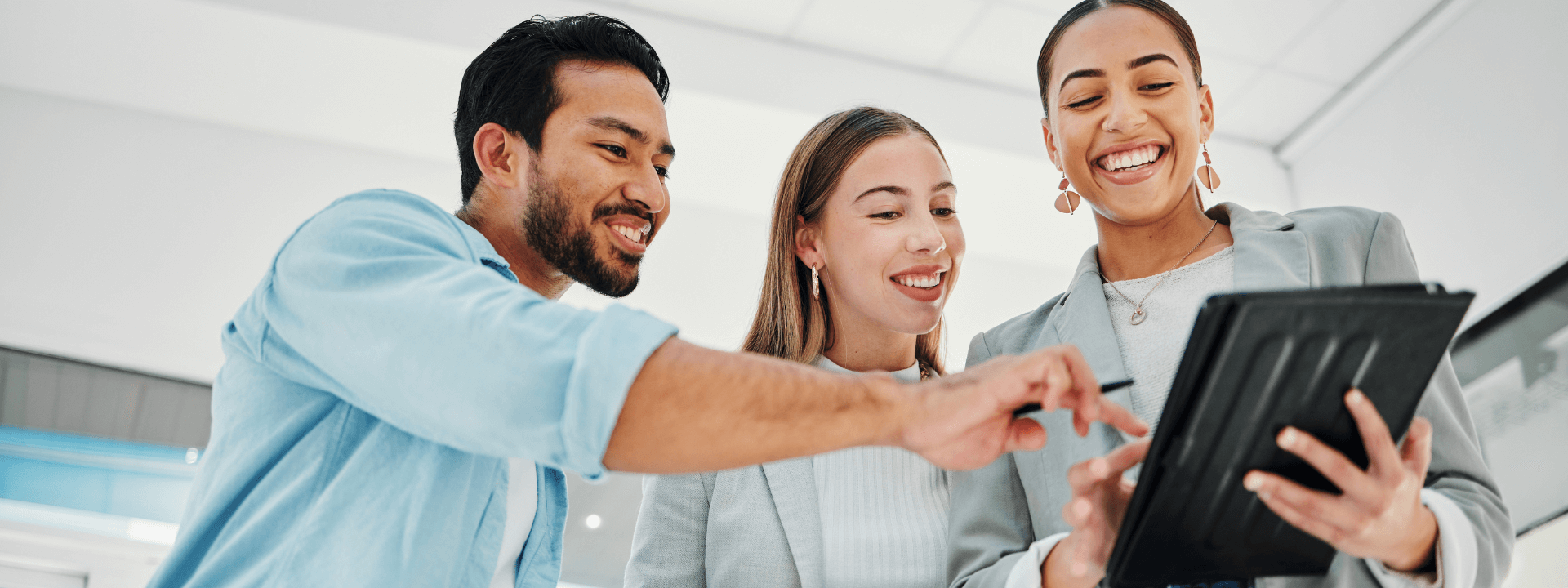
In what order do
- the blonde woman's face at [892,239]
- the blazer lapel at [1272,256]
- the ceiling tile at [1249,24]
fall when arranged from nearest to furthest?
1. the blazer lapel at [1272,256]
2. the blonde woman's face at [892,239]
3. the ceiling tile at [1249,24]

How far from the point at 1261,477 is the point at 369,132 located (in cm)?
362

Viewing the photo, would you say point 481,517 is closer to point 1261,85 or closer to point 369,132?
point 369,132

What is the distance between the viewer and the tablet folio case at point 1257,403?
2.52 ft

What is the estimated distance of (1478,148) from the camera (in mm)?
3535

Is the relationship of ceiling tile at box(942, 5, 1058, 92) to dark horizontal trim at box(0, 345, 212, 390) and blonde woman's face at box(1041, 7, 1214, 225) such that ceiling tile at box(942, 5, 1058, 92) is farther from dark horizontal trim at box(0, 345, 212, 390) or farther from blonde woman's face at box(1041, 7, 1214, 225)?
dark horizontal trim at box(0, 345, 212, 390)

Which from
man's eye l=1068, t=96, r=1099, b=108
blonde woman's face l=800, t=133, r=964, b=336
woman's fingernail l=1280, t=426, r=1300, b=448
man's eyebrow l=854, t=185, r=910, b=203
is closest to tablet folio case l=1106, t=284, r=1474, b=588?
woman's fingernail l=1280, t=426, r=1300, b=448

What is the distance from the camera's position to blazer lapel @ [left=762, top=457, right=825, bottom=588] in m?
1.55

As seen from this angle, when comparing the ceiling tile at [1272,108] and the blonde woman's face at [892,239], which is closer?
the blonde woman's face at [892,239]

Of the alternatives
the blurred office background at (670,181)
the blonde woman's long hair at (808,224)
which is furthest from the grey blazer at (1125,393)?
the blurred office background at (670,181)

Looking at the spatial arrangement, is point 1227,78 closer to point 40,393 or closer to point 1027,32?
point 1027,32

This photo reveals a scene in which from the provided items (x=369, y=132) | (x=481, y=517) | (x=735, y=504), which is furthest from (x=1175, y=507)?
(x=369, y=132)

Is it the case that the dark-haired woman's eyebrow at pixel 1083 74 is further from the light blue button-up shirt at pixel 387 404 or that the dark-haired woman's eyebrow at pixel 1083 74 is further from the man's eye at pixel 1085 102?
the light blue button-up shirt at pixel 387 404

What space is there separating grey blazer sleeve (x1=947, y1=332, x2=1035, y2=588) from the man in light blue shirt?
39cm

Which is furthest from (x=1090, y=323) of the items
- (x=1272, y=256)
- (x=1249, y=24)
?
(x=1249, y=24)
